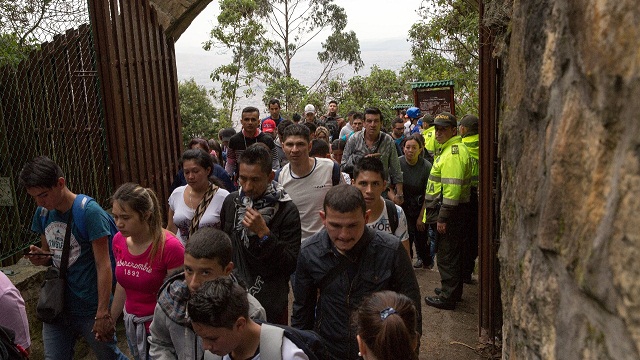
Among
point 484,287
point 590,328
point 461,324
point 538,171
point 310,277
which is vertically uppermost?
point 538,171

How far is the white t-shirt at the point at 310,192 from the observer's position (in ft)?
14.4

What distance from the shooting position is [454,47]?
13.4 meters

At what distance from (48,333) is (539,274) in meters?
3.37

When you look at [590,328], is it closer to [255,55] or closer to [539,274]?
[539,274]

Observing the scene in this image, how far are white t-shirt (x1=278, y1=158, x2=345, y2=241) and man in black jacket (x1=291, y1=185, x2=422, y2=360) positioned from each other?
137 centimetres

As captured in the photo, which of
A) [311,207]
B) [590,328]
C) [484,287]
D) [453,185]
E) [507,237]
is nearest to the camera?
[590,328]

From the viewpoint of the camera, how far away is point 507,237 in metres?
2.09

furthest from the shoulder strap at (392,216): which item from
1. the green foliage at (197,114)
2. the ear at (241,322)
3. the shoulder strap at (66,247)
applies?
the green foliage at (197,114)

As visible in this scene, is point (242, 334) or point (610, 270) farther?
point (242, 334)

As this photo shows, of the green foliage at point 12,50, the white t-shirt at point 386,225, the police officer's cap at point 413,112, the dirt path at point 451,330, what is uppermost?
the green foliage at point 12,50

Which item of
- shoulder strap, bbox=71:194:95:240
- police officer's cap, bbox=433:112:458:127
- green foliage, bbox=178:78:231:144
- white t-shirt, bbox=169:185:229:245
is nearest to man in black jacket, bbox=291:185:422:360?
white t-shirt, bbox=169:185:229:245

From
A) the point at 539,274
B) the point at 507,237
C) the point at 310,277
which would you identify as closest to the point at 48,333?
the point at 310,277

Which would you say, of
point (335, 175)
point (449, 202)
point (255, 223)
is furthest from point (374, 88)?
point (255, 223)

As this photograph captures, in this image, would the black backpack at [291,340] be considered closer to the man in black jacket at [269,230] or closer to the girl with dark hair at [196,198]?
the man in black jacket at [269,230]
